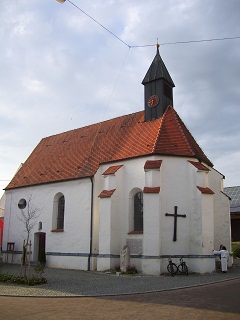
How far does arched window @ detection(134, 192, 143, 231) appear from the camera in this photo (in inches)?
799

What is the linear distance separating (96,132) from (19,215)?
8.68m

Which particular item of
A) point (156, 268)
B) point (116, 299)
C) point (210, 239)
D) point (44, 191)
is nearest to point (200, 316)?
point (116, 299)

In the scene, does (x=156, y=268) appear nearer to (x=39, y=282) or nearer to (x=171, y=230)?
(x=171, y=230)

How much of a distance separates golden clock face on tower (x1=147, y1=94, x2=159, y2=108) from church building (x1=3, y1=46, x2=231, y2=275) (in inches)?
2.6

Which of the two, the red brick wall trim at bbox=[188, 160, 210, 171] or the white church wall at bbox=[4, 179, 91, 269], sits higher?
the red brick wall trim at bbox=[188, 160, 210, 171]

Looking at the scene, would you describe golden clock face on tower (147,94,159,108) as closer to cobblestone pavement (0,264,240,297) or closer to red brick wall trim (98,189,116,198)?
red brick wall trim (98,189,116,198)

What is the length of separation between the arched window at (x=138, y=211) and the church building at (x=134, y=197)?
0.19 ft

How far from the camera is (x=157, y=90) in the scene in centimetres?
2330

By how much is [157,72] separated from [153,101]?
199 cm

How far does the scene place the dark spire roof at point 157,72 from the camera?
76.6 feet

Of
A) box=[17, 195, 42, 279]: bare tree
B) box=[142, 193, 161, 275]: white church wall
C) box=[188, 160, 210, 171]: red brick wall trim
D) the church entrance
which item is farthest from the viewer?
box=[17, 195, 42, 279]: bare tree

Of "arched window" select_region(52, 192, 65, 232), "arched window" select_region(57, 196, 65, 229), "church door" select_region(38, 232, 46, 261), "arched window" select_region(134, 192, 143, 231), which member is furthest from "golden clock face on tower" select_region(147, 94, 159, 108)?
"church door" select_region(38, 232, 46, 261)

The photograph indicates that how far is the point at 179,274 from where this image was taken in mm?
18156

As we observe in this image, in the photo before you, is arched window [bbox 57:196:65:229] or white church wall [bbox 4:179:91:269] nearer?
white church wall [bbox 4:179:91:269]
